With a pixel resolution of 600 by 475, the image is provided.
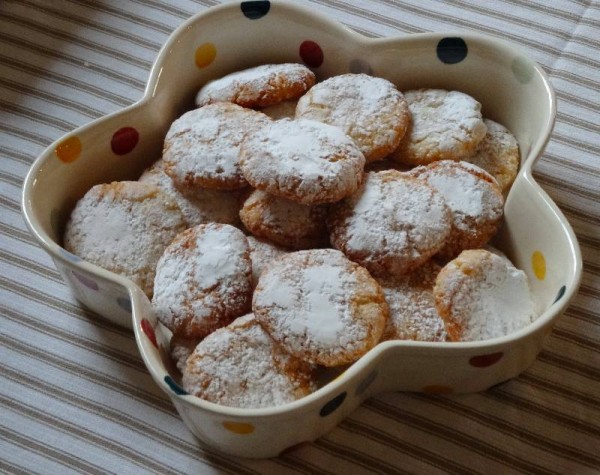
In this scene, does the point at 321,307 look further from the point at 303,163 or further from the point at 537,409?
the point at 537,409

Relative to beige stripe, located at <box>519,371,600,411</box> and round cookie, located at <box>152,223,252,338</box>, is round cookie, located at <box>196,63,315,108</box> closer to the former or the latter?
round cookie, located at <box>152,223,252,338</box>

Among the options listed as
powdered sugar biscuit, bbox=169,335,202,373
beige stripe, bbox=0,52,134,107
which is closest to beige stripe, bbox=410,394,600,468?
powdered sugar biscuit, bbox=169,335,202,373

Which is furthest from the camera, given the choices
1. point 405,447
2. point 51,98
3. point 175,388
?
point 51,98

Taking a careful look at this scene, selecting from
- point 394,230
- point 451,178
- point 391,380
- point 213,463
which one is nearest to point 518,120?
point 451,178

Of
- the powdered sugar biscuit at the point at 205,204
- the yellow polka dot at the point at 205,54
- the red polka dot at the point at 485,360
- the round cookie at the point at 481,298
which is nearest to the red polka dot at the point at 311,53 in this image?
the yellow polka dot at the point at 205,54

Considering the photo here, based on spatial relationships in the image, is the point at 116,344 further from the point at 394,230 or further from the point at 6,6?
the point at 6,6

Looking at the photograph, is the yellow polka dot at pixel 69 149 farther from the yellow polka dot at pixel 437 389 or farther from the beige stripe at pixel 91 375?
the yellow polka dot at pixel 437 389

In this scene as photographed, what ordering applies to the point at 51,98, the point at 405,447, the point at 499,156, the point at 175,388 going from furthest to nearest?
the point at 51,98 → the point at 499,156 → the point at 405,447 → the point at 175,388

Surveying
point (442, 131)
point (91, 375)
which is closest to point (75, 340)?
point (91, 375)
